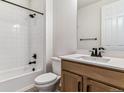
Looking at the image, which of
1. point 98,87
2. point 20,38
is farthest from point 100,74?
point 20,38

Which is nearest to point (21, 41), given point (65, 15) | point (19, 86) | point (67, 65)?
point (19, 86)

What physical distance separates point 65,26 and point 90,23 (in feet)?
2.13

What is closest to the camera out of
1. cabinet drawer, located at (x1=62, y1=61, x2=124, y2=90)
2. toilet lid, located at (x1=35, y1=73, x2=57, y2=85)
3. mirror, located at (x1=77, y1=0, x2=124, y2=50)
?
cabinet drawer, located at (x1=62, y1=61, x2=124, y2=90)

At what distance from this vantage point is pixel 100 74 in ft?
3.88

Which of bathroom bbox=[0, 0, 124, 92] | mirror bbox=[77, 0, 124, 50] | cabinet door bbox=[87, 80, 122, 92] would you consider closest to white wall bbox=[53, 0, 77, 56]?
bathroom bbox=[0, 0, 124, 92]

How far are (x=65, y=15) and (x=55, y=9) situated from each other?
0.34 meters

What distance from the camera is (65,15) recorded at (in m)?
2.42

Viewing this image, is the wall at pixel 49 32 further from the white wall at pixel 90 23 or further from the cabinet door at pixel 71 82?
the cabinet door at pixel 71 82

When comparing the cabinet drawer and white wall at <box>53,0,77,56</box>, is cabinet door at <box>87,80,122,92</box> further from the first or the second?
white wall at <box>53,0,77,56</box>

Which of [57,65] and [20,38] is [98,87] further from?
[20,38]

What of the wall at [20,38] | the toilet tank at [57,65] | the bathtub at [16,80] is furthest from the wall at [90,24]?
the bathtub at [16,80]

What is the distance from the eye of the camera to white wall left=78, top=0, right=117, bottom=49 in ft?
6.05

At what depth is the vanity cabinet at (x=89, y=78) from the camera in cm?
106

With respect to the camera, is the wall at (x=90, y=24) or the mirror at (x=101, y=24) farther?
the wall at (x=90, y=24)
